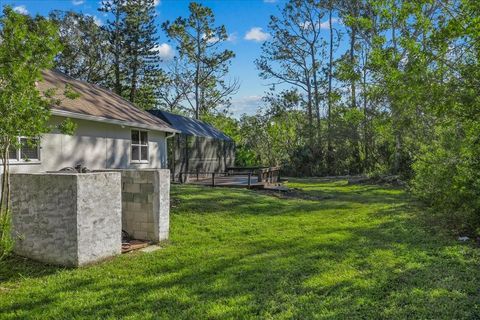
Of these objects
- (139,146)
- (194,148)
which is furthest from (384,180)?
(139,146)

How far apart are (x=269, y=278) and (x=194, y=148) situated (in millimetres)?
15956

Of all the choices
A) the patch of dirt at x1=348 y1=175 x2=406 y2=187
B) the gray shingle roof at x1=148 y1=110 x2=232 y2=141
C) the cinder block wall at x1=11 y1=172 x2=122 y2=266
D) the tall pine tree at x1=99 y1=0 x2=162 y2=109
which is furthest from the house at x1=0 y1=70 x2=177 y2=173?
the tall pine tree at x1=99 y1=0 x2=162 y2=109

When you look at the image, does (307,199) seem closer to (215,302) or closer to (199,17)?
(215,302)

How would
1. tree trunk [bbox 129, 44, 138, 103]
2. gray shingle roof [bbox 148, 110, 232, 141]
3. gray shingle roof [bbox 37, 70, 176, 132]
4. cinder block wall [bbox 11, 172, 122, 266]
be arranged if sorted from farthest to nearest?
1. tree trunk [bbox 129, 44, 138, 103]
2. gray shingle roof [bbox 148, 110, 232, 141]
3. gray shingle roof [bbox 37, 70, 176, 132]
4. cinder block wall [bbox 11, 172, 122, 266]

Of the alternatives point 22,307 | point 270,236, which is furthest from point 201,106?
point 22,307

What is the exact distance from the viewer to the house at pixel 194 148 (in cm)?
1925

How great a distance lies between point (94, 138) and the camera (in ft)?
38.0

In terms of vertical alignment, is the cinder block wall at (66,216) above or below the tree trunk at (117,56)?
below

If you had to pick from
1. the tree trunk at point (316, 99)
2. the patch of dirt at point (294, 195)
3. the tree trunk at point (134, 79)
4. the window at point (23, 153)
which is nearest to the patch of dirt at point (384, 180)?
the patch of dirt at point (294, 195)

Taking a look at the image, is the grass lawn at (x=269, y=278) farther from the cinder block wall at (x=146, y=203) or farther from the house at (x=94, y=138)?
the house at (x=94, y=138)

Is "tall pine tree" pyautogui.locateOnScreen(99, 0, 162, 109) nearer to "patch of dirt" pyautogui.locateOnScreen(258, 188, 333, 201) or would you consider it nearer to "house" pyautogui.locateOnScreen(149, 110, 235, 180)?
"house" pyautogui.locateOnScreen(149, 110, 235, 180)

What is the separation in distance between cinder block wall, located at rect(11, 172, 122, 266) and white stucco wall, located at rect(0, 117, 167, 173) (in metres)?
2.00

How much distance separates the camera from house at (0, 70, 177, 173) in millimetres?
9469

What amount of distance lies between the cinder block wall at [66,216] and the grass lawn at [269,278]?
0.27 meters
